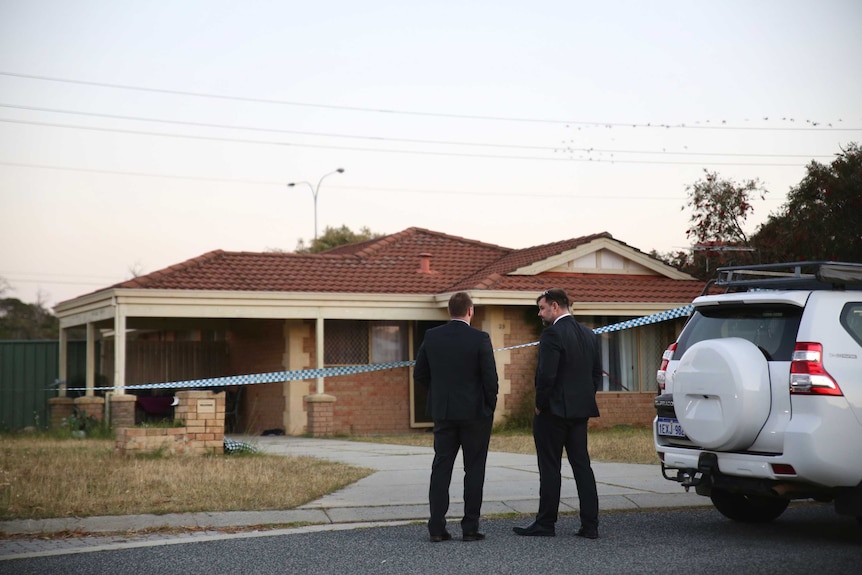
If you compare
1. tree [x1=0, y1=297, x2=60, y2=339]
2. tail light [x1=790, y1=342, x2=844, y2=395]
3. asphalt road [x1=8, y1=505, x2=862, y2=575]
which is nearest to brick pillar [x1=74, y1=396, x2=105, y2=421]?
asphalt road [x1=8, y1=505, x2=862, y2=575]

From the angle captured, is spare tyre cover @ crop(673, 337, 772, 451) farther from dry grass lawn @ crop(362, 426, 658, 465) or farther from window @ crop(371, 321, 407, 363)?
window @ crop(371, 321, 407, 363)

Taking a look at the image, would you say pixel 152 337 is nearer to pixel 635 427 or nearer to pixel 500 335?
pixel 500 335

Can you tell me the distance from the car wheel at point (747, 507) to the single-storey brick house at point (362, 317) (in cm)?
1162

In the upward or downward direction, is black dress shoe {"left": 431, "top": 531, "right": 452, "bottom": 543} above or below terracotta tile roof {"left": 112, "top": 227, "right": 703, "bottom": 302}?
below

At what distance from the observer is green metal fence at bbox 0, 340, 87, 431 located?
22.3m

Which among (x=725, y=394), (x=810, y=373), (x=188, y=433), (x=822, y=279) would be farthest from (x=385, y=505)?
(x=188, y=433)

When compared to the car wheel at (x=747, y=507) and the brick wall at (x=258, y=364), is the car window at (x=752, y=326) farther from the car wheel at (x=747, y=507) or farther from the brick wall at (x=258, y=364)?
the brick wall at (x=258, y=364)

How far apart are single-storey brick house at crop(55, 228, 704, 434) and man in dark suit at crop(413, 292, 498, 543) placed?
39.1ft

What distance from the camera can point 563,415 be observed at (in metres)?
7.54

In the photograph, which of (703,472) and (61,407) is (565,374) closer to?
A: (703,472)

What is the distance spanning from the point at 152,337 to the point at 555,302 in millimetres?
22779

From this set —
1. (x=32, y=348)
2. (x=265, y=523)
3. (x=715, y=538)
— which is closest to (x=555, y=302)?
(x=715, y=538)

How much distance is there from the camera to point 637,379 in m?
21.2

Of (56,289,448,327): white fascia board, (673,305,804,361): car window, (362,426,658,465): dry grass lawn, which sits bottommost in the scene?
(362,426,658,465): dry grass lawn
